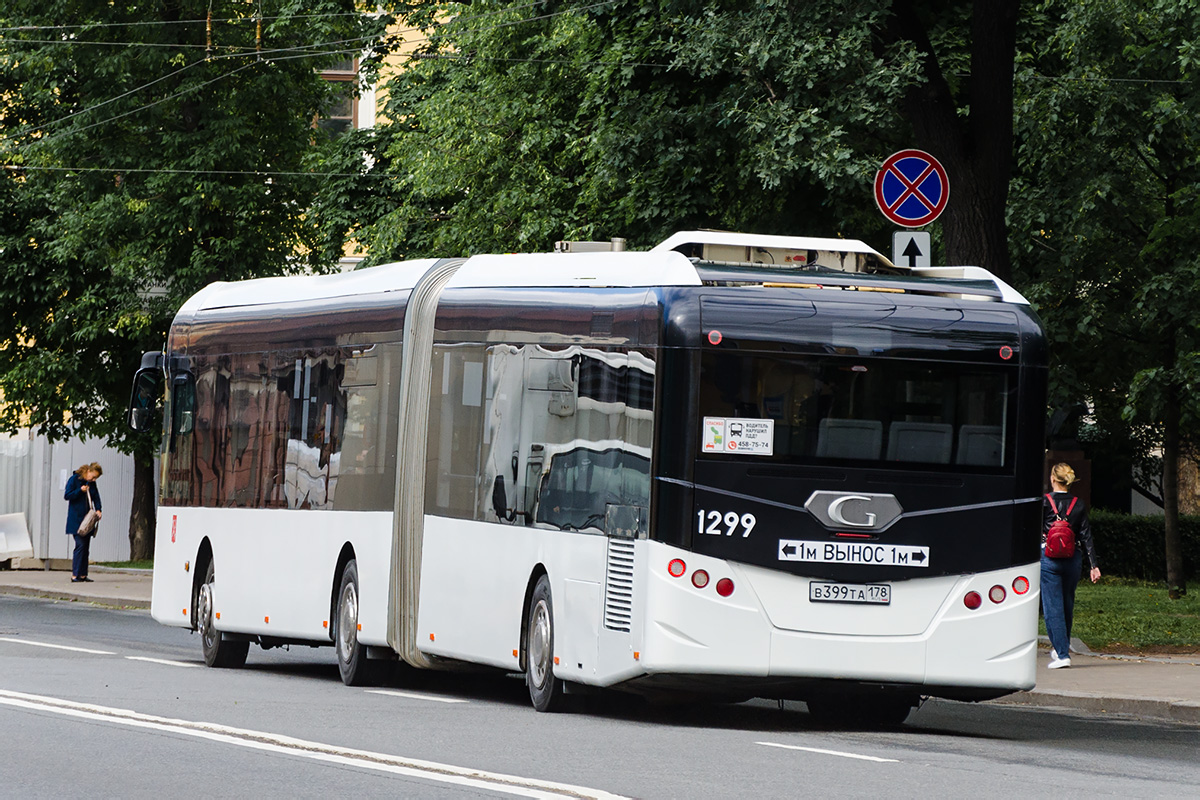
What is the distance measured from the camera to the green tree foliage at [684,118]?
20031 mm

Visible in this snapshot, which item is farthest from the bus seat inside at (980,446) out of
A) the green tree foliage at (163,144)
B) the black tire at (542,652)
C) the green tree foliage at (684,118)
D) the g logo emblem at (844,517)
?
the green tree foliage at (163,144)

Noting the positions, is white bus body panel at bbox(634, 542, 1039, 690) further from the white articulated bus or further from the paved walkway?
the paved walkway

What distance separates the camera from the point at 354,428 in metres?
16.5

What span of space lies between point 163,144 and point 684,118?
12.0m

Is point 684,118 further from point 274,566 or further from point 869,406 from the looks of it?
point 869,406

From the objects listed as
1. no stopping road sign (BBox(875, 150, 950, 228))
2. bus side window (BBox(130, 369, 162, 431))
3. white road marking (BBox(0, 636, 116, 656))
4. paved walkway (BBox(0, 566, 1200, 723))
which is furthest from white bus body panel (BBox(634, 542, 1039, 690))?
bus side window (BBox(130, 369, 162, 431))

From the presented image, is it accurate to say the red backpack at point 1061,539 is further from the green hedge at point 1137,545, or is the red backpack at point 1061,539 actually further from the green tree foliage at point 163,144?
the green hedge at point 1137,545

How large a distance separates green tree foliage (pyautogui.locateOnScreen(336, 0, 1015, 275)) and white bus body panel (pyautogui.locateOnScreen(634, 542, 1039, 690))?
750cm

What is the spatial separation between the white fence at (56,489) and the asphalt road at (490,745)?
25647 mm

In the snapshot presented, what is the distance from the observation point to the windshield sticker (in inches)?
500

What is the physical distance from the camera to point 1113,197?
2788 cm

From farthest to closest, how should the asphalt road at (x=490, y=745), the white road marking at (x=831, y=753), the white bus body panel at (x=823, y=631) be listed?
the white bus body panel at (x=823, y=631)
the white road marking at (x=831, y=753)
the asphalt road at (x=490, y=745)

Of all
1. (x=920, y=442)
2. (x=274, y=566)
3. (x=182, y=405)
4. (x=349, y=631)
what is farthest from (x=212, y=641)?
(x=920, y=442)

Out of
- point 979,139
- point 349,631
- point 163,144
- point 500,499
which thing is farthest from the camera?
point 163,144
